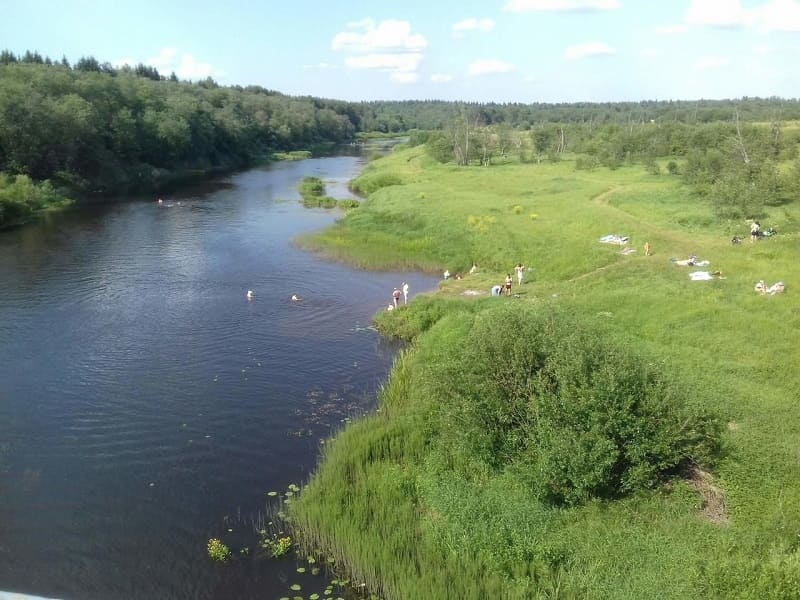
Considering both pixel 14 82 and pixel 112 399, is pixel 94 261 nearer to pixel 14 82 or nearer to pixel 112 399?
pixel 112 399

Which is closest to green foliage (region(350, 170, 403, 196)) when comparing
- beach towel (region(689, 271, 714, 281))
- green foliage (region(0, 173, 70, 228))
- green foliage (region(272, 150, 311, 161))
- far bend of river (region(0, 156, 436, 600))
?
far bend of river (region(0, 156, 436, 600))

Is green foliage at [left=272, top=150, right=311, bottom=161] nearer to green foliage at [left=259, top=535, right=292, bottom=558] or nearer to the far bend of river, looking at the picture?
the far bend of river

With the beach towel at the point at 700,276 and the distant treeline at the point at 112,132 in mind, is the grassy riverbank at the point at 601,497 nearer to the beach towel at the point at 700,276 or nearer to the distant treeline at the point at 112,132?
the beach towel at the point at 700,276

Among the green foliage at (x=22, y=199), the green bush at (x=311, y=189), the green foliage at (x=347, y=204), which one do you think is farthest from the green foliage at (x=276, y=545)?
the green bush at (x=311, y=189)

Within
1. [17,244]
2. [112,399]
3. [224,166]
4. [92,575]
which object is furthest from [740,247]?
[224,166]

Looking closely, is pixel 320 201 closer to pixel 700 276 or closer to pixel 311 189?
pixel 311 189

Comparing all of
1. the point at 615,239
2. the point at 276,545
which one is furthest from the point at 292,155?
the point at 276,545
